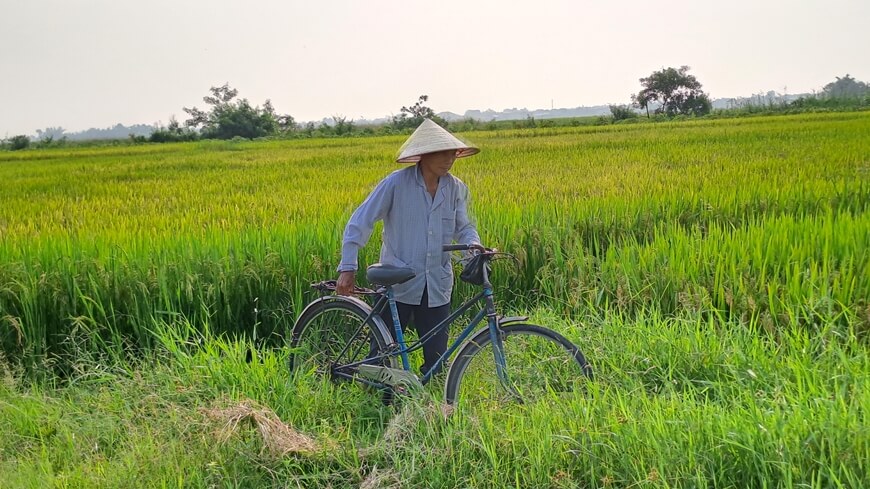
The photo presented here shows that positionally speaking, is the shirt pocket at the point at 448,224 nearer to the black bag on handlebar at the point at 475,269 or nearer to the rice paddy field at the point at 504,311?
the black bag on handlebar at the point at 475,269

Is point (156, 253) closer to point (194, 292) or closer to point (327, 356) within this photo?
point (194, 292)

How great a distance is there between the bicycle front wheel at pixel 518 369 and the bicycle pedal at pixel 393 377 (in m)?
0.19

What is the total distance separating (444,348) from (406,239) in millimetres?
494

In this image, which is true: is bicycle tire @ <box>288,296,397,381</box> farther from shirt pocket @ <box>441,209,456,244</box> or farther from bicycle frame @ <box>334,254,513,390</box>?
shirt pocket @ <box>441,209,456,244</box>

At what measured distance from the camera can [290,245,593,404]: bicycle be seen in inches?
93.4

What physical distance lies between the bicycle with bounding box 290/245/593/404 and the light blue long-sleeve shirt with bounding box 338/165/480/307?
0.10 m

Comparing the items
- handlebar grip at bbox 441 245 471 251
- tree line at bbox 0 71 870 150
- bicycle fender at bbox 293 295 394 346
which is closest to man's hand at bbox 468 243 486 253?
handlebar grip at bbox 441 245 471 251

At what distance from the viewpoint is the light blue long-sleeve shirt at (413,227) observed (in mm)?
2600

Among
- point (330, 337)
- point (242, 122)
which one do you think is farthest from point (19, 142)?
point (330, 337)

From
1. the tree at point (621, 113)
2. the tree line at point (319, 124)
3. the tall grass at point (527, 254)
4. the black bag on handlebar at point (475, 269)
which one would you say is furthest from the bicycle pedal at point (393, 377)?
the tree at point (621, 113)

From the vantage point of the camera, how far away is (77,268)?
374 cm

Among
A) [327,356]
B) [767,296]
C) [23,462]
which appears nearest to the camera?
[23,462]

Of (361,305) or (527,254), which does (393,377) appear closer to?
(361,305)

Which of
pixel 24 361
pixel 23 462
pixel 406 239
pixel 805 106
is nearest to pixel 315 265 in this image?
pixel 406 239
